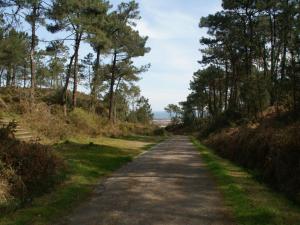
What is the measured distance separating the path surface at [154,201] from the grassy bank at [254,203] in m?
0.32

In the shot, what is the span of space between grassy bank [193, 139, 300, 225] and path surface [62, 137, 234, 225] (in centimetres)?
32

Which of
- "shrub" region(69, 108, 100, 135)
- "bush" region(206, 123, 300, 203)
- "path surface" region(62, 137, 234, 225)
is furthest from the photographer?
"shrub" region(69, 108, 100, 135)

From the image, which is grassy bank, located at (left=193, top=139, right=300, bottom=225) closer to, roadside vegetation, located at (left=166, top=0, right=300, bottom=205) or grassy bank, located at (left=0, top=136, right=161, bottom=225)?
roadside vegetation, located at (left=166, top=0, right=300, bottom=205)

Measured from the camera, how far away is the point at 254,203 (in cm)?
1015

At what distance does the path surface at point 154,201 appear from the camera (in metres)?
8.55

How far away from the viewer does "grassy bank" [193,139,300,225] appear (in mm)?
8616

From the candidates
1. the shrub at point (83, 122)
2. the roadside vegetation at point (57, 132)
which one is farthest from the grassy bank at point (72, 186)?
the shrub at point (83, 122)

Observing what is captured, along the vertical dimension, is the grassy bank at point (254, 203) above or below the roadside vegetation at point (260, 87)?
below

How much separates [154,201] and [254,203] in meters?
2.42

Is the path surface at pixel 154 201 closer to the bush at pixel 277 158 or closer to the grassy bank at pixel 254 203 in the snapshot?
the grassy bank at pixel 254 203

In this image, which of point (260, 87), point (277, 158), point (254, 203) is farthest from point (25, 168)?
point (260, 87)

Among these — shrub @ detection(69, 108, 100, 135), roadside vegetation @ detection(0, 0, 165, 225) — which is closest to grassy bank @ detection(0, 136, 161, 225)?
roadside vegetation @ detection(0, 0, 165, 225)

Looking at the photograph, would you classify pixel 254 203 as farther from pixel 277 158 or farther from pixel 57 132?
pixel 57 132

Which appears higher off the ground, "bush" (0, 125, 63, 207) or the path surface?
"bush" (0, 125, 63, 207)
